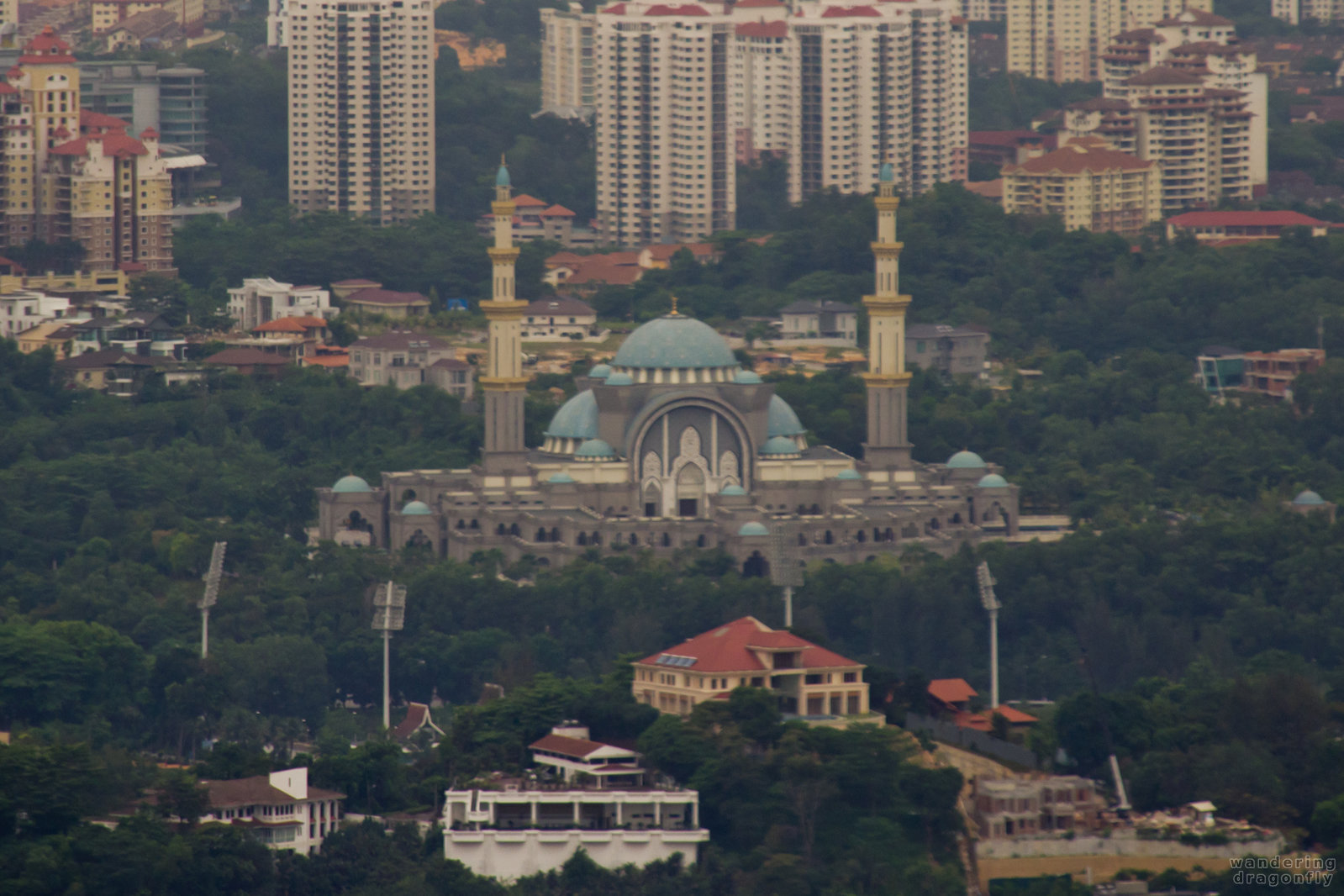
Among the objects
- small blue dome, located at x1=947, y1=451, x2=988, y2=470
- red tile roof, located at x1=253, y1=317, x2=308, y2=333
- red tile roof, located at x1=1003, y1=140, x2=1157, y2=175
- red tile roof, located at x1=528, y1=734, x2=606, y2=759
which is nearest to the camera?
red tile roof, located at x1=528, y1=734, x2=606, y2=759

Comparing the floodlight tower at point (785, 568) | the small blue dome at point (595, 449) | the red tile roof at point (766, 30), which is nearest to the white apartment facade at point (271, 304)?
the small blue dome at point (595, 449)

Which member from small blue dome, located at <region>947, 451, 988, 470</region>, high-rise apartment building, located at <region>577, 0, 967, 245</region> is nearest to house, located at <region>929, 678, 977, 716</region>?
small blue dome, located at <region>947, 451, 988, 470</region>

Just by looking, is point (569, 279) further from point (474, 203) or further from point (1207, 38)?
point (1207, 38)

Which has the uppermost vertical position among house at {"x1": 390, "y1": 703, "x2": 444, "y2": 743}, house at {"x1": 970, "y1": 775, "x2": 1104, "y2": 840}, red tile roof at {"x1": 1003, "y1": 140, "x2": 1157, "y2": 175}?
red tile roof at {"x1": 1003, "y1": 140, "x2": 1157, "y2": 175}

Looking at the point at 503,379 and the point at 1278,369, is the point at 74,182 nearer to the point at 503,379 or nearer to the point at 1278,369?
the point at 503,379

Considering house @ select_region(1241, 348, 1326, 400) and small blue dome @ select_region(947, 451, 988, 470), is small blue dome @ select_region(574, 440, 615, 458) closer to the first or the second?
small blue dome @ select_region(947, 451, 988, 470)

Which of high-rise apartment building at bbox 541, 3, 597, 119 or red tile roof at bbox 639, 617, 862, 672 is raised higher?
high-rise apartment building at bbox 541, 3, 597, 119

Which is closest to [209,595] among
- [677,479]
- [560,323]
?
[677,479]
